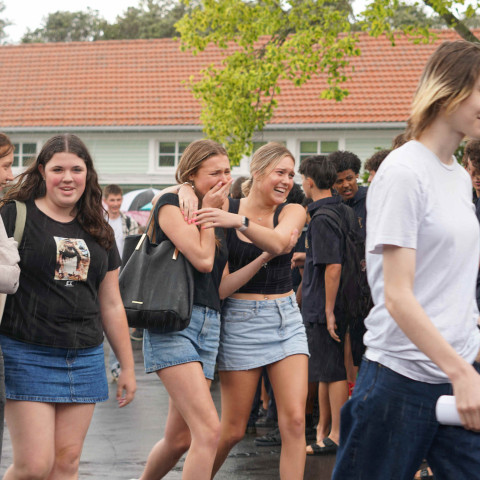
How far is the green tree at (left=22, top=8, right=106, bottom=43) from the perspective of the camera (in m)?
68.4

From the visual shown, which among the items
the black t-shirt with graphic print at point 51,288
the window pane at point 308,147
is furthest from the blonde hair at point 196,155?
the window pane at point 308,147

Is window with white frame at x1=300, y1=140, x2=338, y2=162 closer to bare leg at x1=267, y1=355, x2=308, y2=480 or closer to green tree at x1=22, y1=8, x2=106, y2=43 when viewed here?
bare leg at x1=267, y1=355, x2=308, y2=480

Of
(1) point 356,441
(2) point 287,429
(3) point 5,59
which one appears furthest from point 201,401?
(3) point 5,59

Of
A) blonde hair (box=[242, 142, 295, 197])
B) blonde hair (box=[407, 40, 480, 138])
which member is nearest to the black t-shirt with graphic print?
blonde hair (box=[242, 142, 295, 197])

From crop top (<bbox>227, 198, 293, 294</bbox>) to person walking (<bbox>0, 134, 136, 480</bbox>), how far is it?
999 mm

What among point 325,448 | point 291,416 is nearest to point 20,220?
point 291,416

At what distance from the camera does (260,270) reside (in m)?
5.39

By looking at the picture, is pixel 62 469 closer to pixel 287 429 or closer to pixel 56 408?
pixel 56 408

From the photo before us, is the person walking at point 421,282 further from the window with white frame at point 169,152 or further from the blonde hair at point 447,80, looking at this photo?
the window with white frame at point 169,152

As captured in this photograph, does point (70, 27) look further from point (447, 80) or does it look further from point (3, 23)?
point (447, 80)

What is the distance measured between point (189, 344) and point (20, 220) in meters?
1.15

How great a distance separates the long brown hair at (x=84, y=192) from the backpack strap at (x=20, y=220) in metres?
0.06

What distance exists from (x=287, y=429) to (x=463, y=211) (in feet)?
8.77

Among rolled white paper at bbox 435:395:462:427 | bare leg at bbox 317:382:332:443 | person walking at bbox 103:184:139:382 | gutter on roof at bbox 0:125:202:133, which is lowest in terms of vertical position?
bare leg at bbox 317:382:332:443
